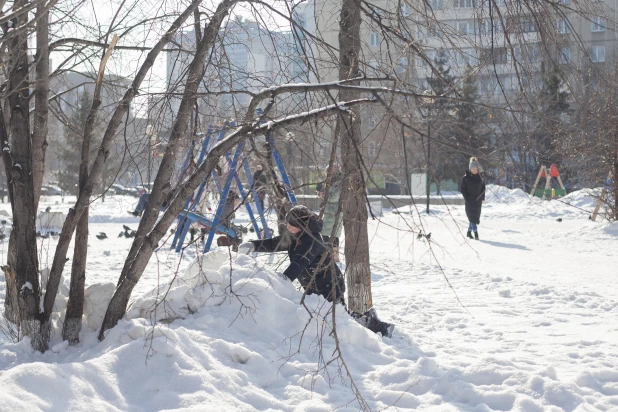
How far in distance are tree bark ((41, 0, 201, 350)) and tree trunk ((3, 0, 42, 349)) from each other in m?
0.16

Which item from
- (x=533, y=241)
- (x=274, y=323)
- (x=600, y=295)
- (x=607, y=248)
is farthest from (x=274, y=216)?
(x=533, y=241)

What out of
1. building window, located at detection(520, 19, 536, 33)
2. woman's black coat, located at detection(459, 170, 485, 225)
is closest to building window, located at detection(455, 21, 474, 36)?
building window, located at detection(520, 19, 536, 33)

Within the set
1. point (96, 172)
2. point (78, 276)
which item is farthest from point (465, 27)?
point (78, 276)

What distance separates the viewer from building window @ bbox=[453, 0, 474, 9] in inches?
229

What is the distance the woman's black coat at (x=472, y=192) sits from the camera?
14.5m

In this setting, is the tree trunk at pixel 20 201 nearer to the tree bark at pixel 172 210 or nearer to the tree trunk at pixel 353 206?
the tree bark at pixel 172 210

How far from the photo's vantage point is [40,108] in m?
6.36

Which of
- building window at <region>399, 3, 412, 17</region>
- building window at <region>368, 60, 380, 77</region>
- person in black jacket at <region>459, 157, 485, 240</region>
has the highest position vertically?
building window at <region>399, 3, 412, 17</region>

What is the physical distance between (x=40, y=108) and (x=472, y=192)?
10.1 m

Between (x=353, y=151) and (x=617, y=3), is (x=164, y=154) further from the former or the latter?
(x=617, y=3)

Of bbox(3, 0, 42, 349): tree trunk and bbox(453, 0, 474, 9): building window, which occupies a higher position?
bbox(453, 0, 474, 9): building window

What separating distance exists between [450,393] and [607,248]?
359 inches

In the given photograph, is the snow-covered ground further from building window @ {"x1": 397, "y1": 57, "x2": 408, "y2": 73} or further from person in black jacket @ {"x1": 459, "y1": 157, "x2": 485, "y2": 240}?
person in black jacket @ {"x1": 459, "y1": 157, "x2": 485, "y2": 240}

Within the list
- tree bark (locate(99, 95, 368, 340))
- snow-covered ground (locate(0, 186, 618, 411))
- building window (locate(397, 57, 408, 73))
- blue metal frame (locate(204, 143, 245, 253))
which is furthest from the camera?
building window (locate(397, 57, 408, 73))
